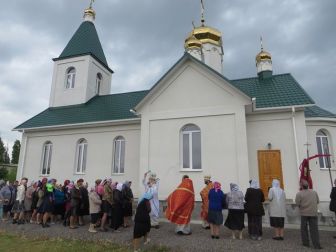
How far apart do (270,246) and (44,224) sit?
758 centimetres

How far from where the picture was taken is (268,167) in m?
12.6

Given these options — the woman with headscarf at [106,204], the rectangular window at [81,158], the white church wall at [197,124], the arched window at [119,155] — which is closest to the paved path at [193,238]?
the woman with headscarf at [106,204]

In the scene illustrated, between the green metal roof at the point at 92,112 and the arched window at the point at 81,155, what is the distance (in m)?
1.30

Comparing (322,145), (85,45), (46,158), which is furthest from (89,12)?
(322,145)

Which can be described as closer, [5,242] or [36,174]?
[5,242]

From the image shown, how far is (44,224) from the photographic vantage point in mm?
10180

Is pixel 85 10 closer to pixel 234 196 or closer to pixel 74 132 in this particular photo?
pixel 74 132

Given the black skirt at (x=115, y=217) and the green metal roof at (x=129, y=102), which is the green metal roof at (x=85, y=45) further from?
the black skirt at (x=115, y=217)

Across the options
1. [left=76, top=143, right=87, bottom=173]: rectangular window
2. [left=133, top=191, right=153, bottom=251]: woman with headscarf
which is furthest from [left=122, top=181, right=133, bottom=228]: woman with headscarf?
[left=76, top=143, right=87, bottom=173]: rectangular window

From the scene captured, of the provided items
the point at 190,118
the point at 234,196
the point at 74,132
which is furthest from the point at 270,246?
the point at 74,132

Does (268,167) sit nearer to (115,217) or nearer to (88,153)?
(115,217)

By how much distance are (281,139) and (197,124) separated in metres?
3.80

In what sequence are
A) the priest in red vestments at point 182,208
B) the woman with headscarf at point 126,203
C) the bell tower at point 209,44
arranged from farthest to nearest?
the bell tower at point 209,44, the woman with headscarf at point 126,203, the priest in red vestments at point 182,208

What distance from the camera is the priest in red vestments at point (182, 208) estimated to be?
8.60m
